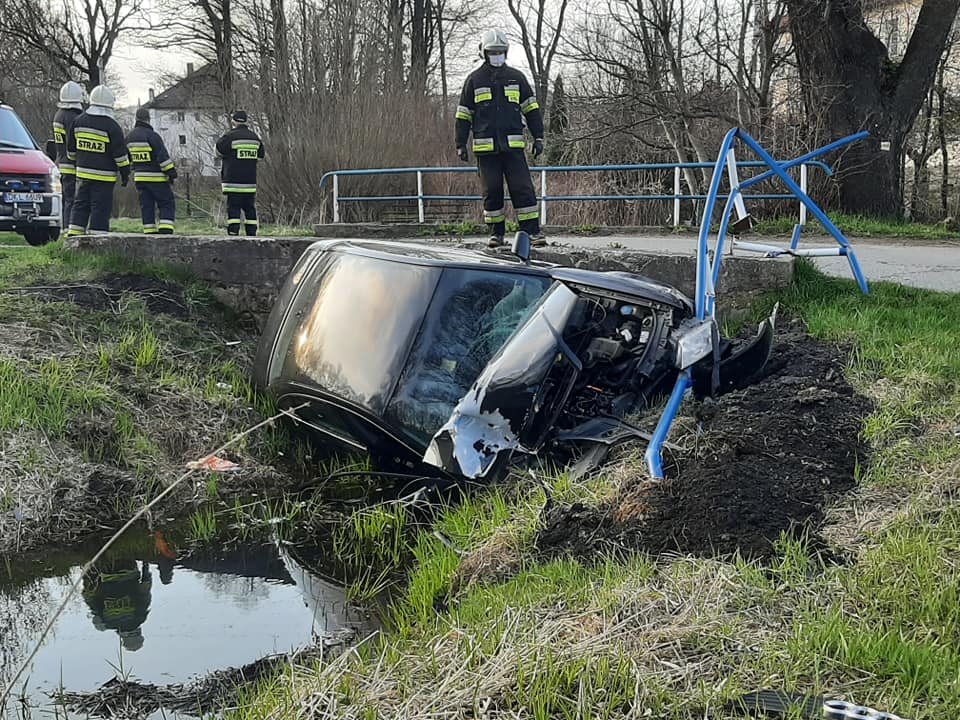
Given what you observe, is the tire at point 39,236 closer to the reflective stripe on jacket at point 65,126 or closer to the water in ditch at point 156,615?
the reflective stripe on jacket at point 65,126

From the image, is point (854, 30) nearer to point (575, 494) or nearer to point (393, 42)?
point (393, 42)

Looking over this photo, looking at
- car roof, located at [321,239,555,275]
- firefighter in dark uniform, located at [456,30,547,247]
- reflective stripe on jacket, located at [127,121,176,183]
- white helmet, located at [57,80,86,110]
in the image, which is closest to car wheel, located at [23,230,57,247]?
white helmet, located at [57,80,86,110]

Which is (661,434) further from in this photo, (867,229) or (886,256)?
(867,229)

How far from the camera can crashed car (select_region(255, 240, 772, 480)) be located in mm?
4559

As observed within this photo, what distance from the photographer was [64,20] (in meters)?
33.7

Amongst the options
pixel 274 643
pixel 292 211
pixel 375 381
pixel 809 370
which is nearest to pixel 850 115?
pixel 292 211

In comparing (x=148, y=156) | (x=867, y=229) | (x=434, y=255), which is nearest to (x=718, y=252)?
(x=434, y=255)

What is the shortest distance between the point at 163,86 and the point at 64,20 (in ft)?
13.0

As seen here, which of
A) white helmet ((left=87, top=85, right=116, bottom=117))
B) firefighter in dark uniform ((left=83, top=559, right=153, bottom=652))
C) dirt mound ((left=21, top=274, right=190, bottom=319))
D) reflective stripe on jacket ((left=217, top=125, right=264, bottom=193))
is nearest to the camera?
firefighter in dark uniform ((left=83, top=559, right=153, bottom=652))

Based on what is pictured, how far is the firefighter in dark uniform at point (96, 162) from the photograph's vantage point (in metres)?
9.88

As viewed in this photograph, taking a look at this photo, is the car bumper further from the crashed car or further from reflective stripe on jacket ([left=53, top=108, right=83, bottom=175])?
the crashed car

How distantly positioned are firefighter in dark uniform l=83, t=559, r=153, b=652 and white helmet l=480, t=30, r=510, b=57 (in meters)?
5.44

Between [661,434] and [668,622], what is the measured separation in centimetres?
125

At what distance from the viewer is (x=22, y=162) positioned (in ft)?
38.3
